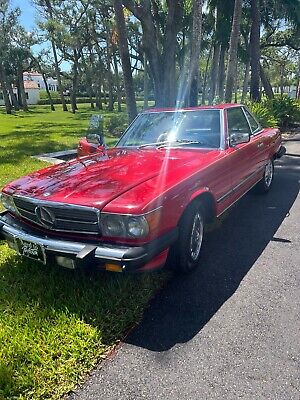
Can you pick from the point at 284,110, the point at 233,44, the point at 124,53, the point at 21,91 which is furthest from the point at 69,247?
the point at 21,91

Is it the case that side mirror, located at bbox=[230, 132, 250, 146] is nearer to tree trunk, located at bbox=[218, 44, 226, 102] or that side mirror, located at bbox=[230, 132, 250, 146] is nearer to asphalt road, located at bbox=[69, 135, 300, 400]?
asphalt road, located at bbox=[69, 135, 300, 400]

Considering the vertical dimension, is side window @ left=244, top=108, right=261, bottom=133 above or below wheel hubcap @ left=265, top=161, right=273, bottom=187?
above

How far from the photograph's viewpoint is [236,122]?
16.0 feet

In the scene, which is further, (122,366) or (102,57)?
(102,57)

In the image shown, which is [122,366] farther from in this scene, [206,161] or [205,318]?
[206,161]

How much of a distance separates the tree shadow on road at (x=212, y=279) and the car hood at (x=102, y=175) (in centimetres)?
103

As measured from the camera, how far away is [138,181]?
3123 millimetres

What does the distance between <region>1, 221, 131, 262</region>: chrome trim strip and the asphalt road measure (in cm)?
62

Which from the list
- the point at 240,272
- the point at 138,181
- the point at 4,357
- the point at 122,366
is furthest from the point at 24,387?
the point at 240,272

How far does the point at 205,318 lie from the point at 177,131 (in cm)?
238

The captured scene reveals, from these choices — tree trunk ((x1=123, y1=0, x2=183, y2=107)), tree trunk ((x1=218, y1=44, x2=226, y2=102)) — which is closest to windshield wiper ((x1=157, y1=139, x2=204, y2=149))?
tree trunk ((x1=123, y1=0, x2=183, y2=107))

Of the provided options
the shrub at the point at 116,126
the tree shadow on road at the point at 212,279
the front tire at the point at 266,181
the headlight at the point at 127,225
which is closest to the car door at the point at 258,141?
the front tire at the point at 266,181

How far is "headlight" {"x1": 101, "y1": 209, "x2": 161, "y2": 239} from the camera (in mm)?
2703

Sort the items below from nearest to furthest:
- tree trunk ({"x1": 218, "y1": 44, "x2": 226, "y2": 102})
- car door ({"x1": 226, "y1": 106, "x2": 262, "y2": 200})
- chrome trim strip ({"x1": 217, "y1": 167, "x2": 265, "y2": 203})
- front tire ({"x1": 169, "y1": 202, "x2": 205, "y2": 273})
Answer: front tire ({"x1": 169, "y1": 202, "x2": 205, "y2": 273}) → chrome trim strip ({"x1": 217, "y1": 167, "x2": 265, "y2": 203}) → car door ({"x1": 226, "y1": 106, "x2": 262, "y2": 200}) → tree trunk ({"x1": 218, "y1": 44, "x2": 226, "y2": 102})
